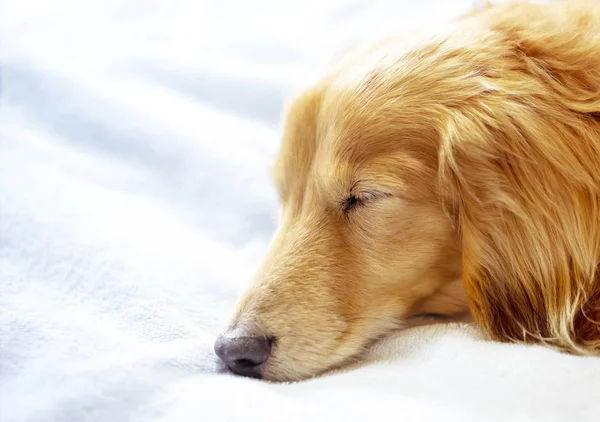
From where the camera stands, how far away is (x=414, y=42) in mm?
1478

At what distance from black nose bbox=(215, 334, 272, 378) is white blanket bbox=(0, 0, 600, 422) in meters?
0.04

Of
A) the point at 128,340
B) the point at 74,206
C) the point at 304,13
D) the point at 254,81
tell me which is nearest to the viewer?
the point at 128,340

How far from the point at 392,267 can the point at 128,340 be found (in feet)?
1.75

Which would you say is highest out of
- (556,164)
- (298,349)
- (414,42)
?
(414,42)

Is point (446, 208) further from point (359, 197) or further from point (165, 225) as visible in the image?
point (165, 225)

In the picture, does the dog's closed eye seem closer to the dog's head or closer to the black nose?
the dog's head

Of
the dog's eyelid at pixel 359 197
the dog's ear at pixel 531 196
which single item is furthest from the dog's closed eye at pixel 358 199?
the dog's ear at pixel 531 196

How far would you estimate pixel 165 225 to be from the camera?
184 cm

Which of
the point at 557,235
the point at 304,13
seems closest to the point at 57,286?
the point at 557,235

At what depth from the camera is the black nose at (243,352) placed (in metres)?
1.31

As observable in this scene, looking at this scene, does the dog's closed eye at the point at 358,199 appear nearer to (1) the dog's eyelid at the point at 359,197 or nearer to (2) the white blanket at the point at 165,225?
(1) the dog's eyelid at the point at 359,197

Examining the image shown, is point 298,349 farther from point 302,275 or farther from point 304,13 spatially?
point 304,13

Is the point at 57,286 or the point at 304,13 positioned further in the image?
the point at 304,13

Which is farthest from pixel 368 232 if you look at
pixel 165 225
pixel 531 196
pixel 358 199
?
pixel 165 225
